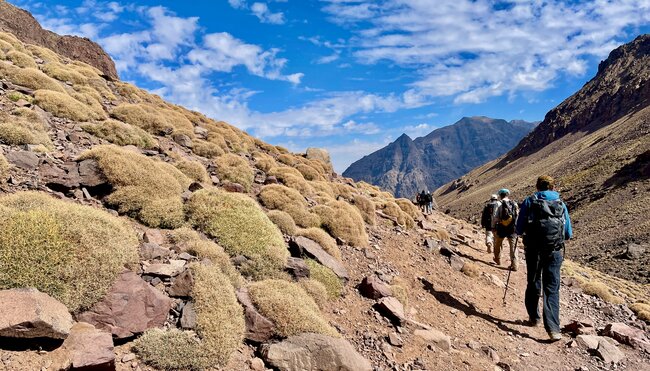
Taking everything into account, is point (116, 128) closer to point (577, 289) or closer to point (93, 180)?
point (93, 180)

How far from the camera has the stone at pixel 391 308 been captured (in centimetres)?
848

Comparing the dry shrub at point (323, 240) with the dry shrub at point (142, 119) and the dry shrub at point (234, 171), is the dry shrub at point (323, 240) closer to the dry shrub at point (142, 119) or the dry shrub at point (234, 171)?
the dry shrub at point (234, 171)

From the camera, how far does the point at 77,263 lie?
5898mm

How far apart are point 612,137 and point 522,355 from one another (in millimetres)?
123292

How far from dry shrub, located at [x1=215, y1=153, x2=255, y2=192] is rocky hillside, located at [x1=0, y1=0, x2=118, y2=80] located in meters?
31.2

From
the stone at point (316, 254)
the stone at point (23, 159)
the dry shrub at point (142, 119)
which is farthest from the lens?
the dry shrub at point (142, 119)

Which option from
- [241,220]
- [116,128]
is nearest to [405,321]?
[241,220]

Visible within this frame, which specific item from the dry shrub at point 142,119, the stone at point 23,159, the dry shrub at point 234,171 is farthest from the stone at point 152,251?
the dry shrub at point 142,119

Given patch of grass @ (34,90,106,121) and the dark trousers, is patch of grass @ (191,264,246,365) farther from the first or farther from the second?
patch of grass @ (34,90,106,121)

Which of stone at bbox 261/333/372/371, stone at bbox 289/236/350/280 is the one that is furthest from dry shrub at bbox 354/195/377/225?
stone at bbox 261/333/372/371

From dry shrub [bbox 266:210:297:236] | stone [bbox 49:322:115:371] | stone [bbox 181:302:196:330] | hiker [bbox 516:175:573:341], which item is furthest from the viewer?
dry shrub [bbox 266:210:297:236]

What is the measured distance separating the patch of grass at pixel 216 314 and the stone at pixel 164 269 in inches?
12.8

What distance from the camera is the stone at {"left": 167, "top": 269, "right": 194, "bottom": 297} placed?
6.61 meters

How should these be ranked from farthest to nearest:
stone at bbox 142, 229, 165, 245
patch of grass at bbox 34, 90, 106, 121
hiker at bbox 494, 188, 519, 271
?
patch of grass at bbox 34, 90, 106, 121
hiker at bbox 494, 188, 519, 271
stone at bbox 142, 229, 165, 245
